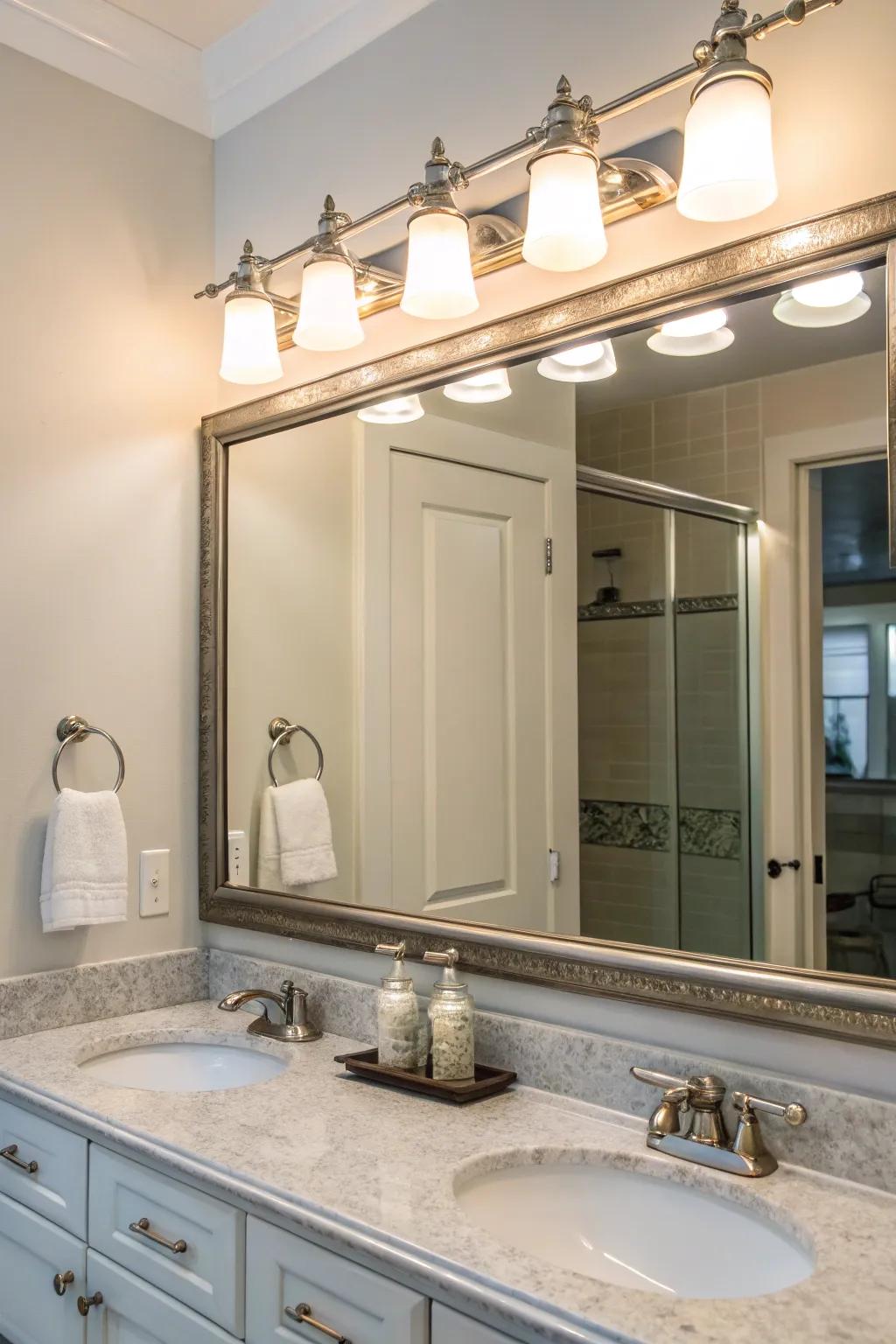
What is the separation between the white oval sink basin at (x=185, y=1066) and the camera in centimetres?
182

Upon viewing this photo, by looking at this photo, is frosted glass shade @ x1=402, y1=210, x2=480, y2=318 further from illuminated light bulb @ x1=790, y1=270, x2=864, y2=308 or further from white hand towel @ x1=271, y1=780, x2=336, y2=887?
white hand towel @ x1=271, y1=780, x2=336, y2=887

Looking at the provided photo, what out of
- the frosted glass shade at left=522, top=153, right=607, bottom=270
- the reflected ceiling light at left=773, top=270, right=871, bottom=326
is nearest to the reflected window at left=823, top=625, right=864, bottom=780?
the reflected ceiling light at left=773, top=270, right=871, bottom=326

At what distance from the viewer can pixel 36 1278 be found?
1.60 metres

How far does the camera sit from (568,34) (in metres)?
1.59

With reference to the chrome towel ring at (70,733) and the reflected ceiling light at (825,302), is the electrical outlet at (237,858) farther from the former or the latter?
the reflected ceiling light at (825,302)

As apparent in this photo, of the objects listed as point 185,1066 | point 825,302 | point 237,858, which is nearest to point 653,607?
point 825,302

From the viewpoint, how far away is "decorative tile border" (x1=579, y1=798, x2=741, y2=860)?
4.67 ft

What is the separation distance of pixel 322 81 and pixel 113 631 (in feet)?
3.51

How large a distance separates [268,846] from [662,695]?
89 cm

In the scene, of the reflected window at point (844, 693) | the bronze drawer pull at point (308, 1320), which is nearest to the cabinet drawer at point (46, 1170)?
the bronze drawer pull at point (308, 1320)

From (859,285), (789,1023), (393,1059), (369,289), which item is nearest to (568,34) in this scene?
(369,289)

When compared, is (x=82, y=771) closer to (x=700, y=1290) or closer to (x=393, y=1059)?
(x=393, y=1059)

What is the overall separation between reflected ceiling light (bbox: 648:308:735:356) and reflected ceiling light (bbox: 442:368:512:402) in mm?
272

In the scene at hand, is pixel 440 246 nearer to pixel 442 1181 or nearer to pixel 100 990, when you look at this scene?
pixel 442 1181
